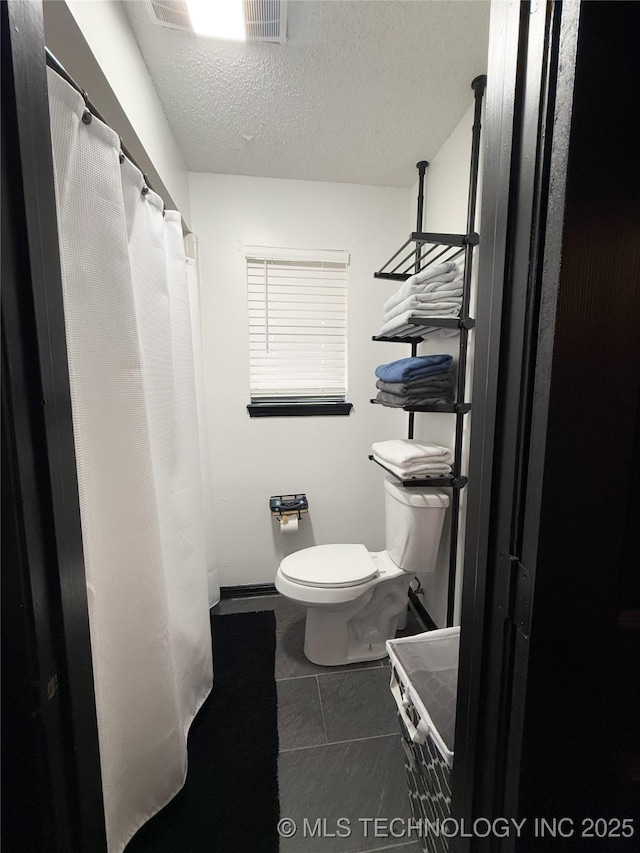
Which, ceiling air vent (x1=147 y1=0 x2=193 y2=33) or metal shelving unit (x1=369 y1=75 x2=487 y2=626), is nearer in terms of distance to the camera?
ceiling air vent (x1=147 y1=0 x2=193 y2=33)

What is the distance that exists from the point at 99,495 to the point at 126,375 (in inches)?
11.8

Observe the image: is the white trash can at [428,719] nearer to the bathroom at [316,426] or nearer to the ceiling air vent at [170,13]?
the bathroom at [316,426]

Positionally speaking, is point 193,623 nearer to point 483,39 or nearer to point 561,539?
point 561,539

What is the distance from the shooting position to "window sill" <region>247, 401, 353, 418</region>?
198 centimetres

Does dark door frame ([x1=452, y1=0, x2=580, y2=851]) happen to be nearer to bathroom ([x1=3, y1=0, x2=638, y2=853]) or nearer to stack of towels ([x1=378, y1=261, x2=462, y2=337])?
bathroom ([x1=3, y1=0, x2=638, y2=853])

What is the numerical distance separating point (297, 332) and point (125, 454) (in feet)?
4.35

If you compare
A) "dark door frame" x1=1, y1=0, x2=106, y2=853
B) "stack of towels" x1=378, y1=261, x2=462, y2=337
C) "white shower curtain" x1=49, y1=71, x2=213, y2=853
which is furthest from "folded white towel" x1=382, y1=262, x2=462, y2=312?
"dark door frame" x1=1, y1=0, x2=106, y2=853

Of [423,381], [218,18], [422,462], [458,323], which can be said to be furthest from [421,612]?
[218,18]

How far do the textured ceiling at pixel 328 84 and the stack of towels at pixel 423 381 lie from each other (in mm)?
981

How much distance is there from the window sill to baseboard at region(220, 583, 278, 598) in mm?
1031

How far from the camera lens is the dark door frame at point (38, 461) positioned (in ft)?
1.26

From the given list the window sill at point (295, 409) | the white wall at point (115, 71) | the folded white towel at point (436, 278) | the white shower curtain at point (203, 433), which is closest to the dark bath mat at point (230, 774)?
the white shower curtain at point (203, 433)

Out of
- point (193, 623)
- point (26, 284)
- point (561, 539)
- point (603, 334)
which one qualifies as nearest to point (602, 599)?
point (561, 539)

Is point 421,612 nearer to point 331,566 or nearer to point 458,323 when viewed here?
point 331,566
